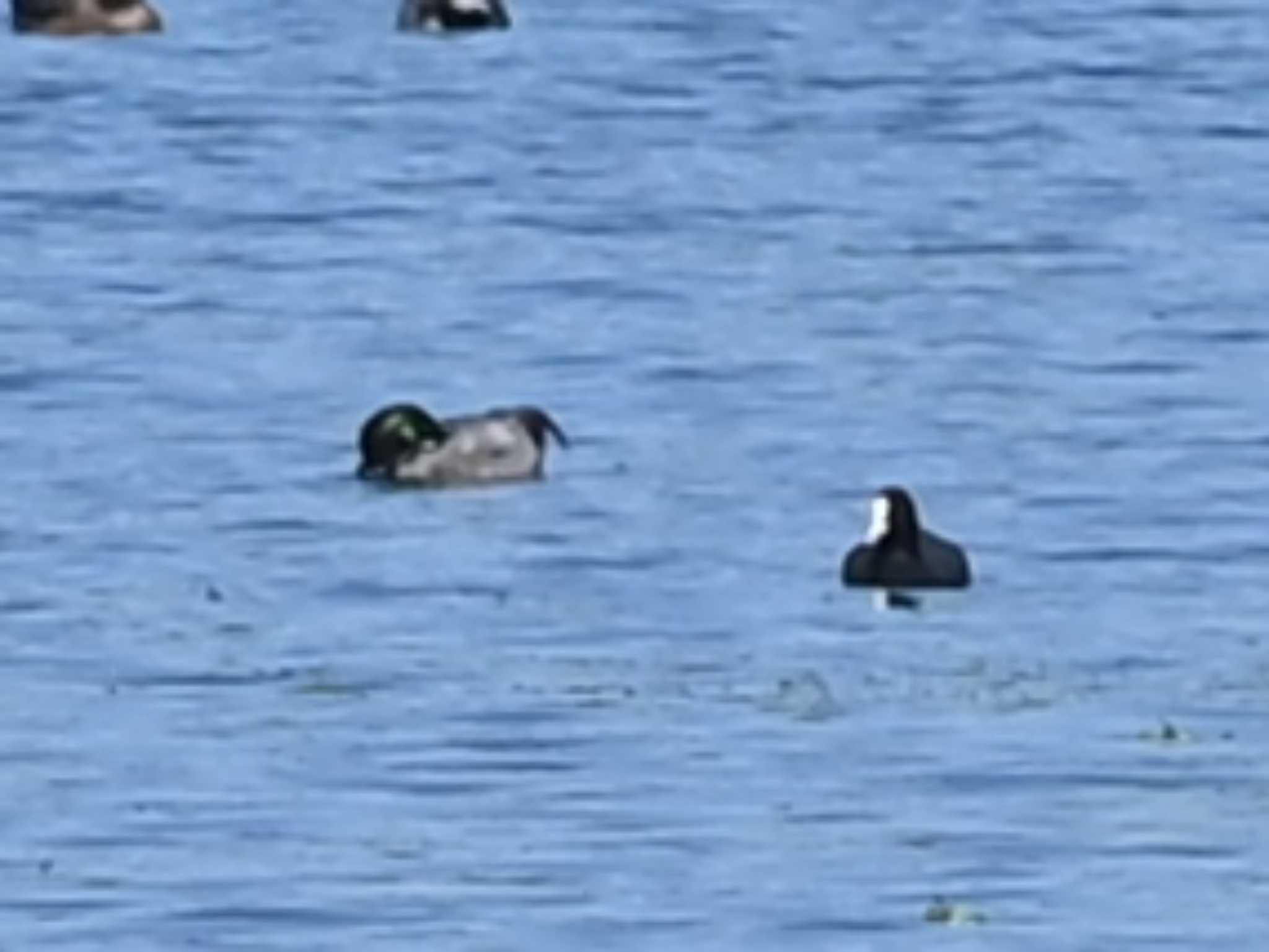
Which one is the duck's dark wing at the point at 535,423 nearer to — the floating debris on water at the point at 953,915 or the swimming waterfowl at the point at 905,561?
the swimming waterfowl at the point at 905,561

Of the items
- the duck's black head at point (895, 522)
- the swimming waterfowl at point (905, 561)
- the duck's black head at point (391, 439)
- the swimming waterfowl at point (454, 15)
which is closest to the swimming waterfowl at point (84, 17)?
the swimming waterfowl at point (454, 15)

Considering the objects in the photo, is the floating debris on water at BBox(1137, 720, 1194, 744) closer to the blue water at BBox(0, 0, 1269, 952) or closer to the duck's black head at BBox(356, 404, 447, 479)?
the blue water at BBox(0, 0, 1269, 952)

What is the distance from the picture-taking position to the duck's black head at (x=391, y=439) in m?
33.6

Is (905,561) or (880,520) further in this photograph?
(880,520)

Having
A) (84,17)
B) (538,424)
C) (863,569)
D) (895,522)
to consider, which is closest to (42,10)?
(84,17)

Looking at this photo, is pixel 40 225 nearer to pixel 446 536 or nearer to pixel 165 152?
pixel 165 152

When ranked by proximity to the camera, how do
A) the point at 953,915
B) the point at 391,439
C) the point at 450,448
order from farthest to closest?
the point at 450,448, the point at 391,439, the point at 953,915

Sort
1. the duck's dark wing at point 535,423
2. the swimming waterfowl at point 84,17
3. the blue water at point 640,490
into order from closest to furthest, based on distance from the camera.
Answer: the blue water at point 640,490 < the duck's dark wing at point 535,423 < the swimming waterfowl at point 84,17

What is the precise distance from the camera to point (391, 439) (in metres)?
33.6

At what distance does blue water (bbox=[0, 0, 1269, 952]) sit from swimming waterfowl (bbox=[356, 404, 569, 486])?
0.56 ft

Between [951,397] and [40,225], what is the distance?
9.78m

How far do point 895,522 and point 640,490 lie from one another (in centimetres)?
294

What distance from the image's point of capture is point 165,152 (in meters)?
48.1

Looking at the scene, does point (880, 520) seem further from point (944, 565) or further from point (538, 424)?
point (538, 424)
